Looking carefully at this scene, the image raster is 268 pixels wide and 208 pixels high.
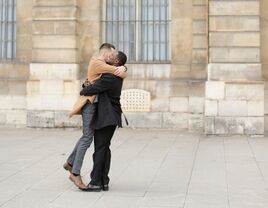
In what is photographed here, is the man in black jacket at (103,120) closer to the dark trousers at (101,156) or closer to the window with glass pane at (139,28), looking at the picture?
the dark trousers at (101,156)

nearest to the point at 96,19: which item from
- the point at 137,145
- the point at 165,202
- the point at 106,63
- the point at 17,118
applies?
the point at 17,118

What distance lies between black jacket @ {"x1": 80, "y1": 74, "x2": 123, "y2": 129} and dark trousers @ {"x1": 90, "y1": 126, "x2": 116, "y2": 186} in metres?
0.13

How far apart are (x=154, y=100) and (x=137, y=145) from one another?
106 inches

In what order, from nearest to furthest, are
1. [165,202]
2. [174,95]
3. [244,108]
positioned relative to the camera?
[165,202]
[244,108]
[174,95]

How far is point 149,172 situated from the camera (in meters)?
8.56

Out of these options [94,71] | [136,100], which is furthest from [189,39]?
[94,71]

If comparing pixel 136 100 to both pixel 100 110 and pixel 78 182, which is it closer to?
pixel 100 110

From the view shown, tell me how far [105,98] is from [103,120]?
0.31 metres

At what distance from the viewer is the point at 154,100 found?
1405 cm

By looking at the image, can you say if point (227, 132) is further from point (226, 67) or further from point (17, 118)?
point (17, 118)

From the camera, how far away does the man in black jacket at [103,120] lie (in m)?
7.06

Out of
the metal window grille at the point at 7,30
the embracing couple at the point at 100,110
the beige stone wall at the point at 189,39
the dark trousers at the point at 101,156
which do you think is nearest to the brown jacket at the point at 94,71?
the embracing couple at the point at 100,110

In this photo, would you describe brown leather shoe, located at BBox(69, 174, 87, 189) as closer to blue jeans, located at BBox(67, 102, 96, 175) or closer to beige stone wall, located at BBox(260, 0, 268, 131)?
blue jeans, located at BBox(67, 102, 96, 175)

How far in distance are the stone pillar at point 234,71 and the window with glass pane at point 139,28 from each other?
1.92 meters
